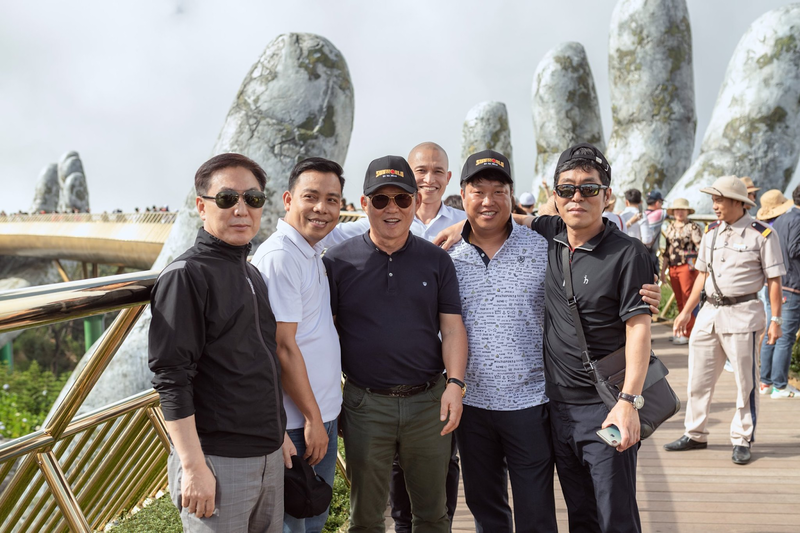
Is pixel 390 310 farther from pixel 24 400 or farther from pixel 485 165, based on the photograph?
pixel 24 400

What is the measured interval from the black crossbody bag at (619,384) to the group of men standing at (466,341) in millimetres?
39

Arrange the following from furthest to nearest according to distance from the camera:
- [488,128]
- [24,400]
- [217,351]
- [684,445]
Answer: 1. [488,128]
2. [24,400]
3. [684,445]
4. [217,351]

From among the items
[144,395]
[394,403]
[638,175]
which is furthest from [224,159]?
[638,175]

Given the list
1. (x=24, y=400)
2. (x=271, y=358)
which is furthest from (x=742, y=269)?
(x=24, y=400)

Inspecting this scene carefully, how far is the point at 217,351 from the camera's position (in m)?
1.68

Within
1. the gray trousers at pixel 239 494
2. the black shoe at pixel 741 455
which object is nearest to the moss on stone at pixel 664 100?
the black shoe at pixel 741 455

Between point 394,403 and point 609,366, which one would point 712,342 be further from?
point 394,403

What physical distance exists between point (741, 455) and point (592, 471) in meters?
2.70

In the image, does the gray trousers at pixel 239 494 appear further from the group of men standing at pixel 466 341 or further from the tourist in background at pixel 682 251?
the tourist in background at pixel 682 251

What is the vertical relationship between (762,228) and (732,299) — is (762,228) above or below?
above

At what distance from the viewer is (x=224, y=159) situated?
179cm

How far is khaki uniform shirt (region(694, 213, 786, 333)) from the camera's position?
4.18 meters

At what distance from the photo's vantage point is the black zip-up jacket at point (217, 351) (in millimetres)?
1569

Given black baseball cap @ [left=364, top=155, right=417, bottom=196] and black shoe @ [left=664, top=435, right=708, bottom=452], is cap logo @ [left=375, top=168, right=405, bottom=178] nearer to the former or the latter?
black baseball cap @ [left=364, top=155, right=417, bottom=196]
